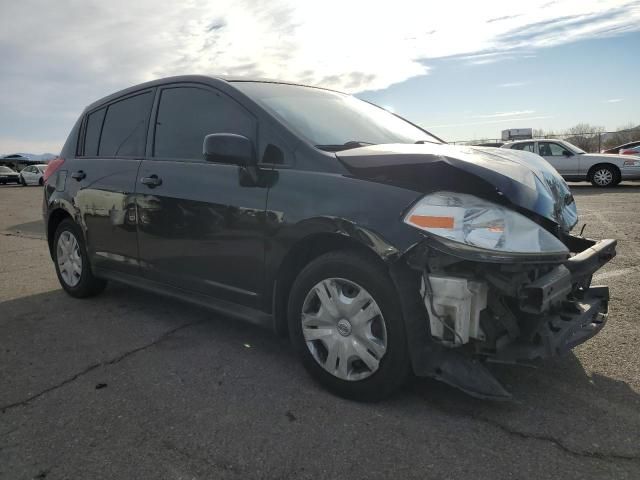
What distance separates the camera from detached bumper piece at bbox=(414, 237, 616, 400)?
2359 mm

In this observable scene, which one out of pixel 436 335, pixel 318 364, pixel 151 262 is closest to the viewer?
pixel 436 335

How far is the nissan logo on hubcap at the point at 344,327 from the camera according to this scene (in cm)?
274

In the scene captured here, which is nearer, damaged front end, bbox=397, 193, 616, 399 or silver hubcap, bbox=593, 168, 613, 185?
damaged front end, bbox=397, 193, 616, 399

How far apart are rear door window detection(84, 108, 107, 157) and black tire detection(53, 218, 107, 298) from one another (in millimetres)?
689

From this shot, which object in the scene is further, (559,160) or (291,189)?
(559,160)

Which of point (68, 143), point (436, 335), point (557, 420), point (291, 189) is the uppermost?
point (68, 143)

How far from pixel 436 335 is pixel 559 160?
15643mm

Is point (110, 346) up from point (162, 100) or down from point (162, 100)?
down

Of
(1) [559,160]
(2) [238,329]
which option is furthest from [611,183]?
(2) [238,329]

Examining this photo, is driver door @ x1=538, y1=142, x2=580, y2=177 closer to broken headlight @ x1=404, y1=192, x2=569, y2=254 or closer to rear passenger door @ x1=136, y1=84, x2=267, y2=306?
rear passenger door @ x1=136, y1=84, x2=267, y2=306

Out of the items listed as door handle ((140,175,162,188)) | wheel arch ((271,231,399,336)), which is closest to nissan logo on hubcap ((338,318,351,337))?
wheel arch ((271,231,399,336))

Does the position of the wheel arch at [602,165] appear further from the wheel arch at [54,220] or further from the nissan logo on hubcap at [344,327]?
the nissan logo on hubcap at [344,327]

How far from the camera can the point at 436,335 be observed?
8.06 feet

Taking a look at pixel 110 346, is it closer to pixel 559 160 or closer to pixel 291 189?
pixel 291 189
